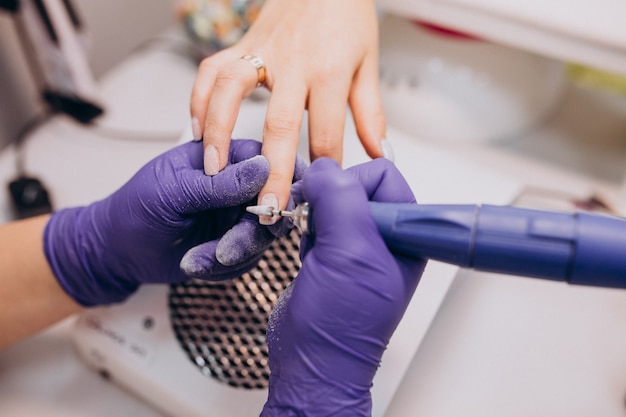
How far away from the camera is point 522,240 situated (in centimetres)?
43

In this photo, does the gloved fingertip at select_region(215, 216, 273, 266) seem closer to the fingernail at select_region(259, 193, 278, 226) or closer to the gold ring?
the fingernail at select_region(259, 193, 278, 226)

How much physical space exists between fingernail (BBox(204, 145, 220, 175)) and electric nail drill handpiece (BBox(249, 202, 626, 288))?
0.20 metres

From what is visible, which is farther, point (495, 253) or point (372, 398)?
point (372, 398)

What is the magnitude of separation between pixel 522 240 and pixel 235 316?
340 millimetres

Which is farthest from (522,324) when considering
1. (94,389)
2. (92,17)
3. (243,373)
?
(92,17)

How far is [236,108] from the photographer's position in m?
0.62

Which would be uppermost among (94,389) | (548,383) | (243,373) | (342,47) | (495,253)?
(342,47)

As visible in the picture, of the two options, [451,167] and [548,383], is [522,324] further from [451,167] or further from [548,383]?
[451,167]

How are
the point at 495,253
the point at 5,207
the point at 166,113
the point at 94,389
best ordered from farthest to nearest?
the point at 166,113 → the point at 5,207 → the point at 94,389 → the point at 495,253

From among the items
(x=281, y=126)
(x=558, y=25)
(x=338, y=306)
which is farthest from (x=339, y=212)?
(x=558, y=25)

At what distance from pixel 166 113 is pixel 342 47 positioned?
38 centimetres

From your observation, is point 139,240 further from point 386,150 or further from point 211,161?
point 386,150

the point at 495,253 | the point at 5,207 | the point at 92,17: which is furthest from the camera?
the point at 92,17

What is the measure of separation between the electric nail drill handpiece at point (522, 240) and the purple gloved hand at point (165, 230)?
164mm
